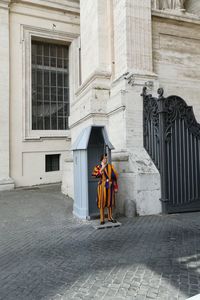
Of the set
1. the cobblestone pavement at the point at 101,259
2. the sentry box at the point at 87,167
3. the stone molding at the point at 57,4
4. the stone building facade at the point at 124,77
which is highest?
the stone molding at the point at 57,4

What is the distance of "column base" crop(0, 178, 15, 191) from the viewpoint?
48.3 feet

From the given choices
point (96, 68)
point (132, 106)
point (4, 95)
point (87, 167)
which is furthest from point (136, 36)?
point (4, 95)

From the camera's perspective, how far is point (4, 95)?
15352 millimetres

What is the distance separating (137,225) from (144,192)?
124 centimetres

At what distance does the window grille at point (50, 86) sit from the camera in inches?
672

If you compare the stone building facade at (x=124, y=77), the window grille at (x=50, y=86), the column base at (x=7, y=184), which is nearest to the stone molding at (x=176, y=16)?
the stone building facade at (x=124, y=77)

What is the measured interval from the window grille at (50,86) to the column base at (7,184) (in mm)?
3687

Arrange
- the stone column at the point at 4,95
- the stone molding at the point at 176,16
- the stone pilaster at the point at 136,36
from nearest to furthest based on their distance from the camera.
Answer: the stone pilaster at the point at 136,36 < the stone molding at the point at 176,16 < the stone column at the point at 4,95

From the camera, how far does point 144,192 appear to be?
6.99 m

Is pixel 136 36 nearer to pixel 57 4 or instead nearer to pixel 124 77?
pixel 124 77

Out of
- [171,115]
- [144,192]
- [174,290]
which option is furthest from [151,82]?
[174,290]

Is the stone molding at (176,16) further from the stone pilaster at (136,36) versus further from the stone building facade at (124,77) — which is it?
the stone pilaster at (136,36)

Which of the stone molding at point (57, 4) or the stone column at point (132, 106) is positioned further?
the stone molding at point (57, 4)

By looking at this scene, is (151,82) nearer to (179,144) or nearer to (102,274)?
(179,144)
